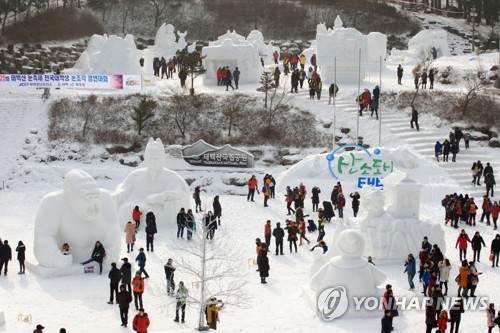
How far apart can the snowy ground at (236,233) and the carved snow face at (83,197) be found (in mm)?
1550

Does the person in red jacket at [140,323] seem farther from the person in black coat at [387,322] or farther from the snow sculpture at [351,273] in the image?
the person in black coat at [387,322]

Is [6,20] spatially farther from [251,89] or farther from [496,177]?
[496,177]

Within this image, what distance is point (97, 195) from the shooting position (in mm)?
21328

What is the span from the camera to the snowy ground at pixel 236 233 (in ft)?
57.4

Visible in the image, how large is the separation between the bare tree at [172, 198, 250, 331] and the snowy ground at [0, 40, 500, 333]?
28 centimetres

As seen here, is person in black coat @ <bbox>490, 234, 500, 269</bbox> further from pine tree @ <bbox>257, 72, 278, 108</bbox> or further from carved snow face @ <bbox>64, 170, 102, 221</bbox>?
pine tree @ <bbox>257, 72, 278, 108</bbox>

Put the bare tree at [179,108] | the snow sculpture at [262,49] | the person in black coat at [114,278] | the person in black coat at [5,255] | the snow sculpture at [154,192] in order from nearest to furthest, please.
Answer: the person in black coat at [114,278]
the person in black coat at [5,255]
the snow sculpture at [154,192]
the bare tree at [179,108]
the snow sculpture at [262,49]

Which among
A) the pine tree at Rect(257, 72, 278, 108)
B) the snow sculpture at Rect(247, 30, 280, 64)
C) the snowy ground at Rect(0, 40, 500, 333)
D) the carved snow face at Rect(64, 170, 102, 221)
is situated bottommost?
A: the snowy ground at Rect(0, 40, 500, 333)

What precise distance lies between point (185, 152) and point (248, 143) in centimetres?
418

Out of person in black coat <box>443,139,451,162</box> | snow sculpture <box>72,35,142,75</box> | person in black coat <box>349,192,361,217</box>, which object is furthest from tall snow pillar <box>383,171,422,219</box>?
snow sculpture <box>72,35,142,75</box>

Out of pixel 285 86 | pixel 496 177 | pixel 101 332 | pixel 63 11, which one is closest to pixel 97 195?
pixel 101 332

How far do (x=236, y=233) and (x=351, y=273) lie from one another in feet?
29.3

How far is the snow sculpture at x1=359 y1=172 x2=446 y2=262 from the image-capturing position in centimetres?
2228

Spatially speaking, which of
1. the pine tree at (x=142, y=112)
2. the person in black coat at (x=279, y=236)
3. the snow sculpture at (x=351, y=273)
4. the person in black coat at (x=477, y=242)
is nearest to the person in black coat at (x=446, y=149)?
the person in black coat at (x=477, y=242)
